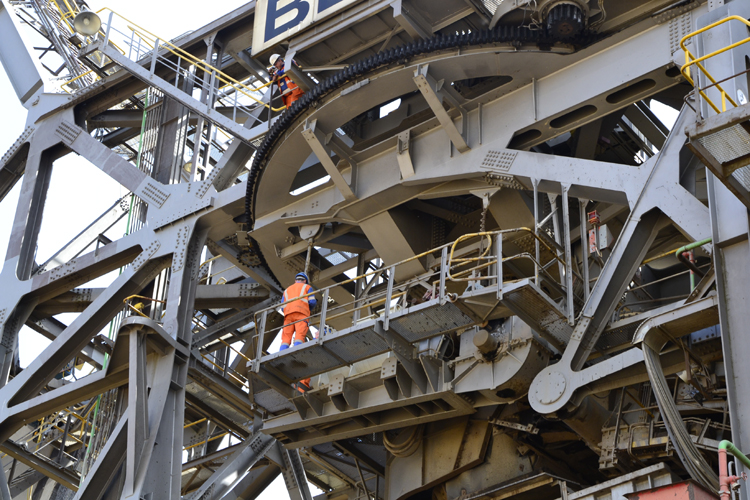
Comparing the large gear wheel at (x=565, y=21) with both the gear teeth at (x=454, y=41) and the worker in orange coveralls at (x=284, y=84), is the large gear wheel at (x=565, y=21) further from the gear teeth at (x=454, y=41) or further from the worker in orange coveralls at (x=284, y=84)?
the worker in orange coveralls at (x=284, y=84)

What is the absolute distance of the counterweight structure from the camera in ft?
38.3

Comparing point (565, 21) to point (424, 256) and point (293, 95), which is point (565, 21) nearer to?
point (424, 256)

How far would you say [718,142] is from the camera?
807 cm

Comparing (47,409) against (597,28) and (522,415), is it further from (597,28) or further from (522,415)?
(597,28)

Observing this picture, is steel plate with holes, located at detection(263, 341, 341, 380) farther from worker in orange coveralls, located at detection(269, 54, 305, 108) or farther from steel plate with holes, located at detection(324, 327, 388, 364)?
worker in orange coveralls, located at detection(269, 54, 305, 108)

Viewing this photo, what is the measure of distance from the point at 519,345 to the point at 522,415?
6.00 feet

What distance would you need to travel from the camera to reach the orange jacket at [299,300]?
14.7 metres

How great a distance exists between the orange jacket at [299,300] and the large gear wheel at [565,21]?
522cm

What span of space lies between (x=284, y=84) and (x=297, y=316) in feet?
14.6

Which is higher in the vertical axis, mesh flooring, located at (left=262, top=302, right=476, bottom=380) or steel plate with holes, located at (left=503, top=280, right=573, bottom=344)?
mesh flooring, located at (left=262, top=302, right=476, bottom=380)

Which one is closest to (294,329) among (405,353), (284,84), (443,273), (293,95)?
(405,353)

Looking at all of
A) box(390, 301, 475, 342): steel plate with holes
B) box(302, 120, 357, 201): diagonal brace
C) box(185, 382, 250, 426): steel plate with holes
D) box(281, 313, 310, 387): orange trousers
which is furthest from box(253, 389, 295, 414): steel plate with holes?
box(185, 382, 250, 426): steel plate with holes

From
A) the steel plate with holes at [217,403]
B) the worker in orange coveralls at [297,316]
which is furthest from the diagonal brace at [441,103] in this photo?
the steel plate with holes at [217,403]

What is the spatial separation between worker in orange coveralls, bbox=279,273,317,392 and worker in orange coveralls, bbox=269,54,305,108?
3.49 meters
